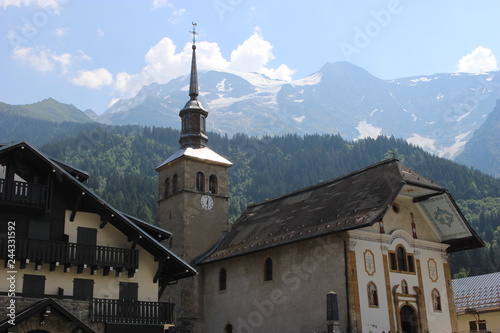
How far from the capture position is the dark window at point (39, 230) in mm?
27094

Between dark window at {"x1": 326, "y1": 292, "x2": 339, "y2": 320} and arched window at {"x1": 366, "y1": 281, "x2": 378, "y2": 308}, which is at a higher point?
arched window at {"x1": 366, "y1": 281, "x2": 378, "y2": 308}

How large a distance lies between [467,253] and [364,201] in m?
77.9

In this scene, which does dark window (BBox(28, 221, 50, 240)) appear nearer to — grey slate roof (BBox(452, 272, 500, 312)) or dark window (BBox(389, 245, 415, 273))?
dark window (BBox(389, 245, 415, 273))

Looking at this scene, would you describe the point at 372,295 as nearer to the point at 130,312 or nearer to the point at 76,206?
the point at 130,312

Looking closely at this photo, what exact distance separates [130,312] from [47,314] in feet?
14.0

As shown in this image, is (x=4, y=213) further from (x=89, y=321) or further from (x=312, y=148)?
(x=312, y=148)

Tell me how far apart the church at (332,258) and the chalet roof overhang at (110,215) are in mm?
8203

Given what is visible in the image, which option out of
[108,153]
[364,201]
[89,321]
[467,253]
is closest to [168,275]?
[89,321]

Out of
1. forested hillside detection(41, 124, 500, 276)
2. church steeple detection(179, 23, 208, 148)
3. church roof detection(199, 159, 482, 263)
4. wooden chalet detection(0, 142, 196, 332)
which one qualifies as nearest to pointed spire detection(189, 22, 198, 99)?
church steeple detection(179, 23, 208, 148)

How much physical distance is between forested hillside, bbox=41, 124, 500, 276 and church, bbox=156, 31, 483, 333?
72.1 meters

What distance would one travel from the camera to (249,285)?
39781 mm

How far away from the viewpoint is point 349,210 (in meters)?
35.0

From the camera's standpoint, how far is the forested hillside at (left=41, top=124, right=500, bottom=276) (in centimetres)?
13100

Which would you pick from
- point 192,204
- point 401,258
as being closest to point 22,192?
point 192,204
